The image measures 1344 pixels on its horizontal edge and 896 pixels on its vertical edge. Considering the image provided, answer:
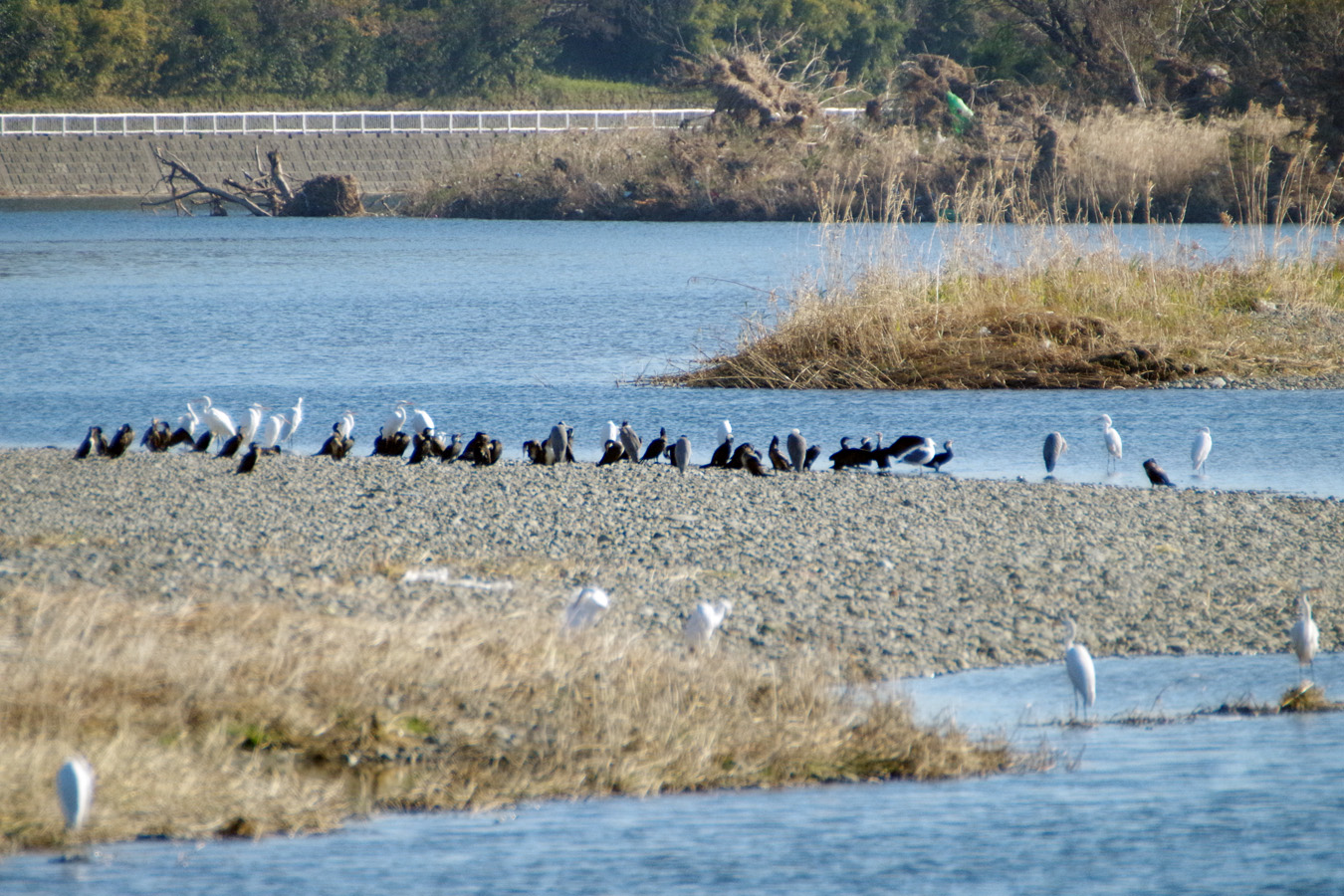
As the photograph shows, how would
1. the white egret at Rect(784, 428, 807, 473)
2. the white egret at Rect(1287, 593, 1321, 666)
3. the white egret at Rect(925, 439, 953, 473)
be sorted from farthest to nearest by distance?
the white egret at Rect(925, 439, 953, 473) < the white egret at Rect(784, 428, 807, 473) < the white egret at Rect(1287, 593, 1321, 666)

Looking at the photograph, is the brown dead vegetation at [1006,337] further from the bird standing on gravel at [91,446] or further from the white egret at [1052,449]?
the bird standing on gravel at [91,446]

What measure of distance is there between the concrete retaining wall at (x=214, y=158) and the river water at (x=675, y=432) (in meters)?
14.0

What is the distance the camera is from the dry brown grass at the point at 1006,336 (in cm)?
1950

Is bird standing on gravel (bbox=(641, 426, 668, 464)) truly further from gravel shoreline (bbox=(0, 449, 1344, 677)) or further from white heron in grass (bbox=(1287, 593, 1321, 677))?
white heron in grass (bbox=(1287, 593, 1321, 677))

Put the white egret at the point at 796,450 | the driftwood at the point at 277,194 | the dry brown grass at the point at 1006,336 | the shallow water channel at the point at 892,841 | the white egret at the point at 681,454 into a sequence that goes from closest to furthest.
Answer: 1. the shallow water channel at the point at 892,841
2. the white egret at the point at 681,454
3. the white egret at the point at 796,450
4. the dry brown grass at the point at 1006,336
5. the driftwood at the point at 277,194

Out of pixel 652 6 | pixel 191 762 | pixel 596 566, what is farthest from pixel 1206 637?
pixel 652 6

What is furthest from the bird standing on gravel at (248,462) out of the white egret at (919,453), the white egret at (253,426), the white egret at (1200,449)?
the white egret at (1200,449)

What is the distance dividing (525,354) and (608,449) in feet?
31.8

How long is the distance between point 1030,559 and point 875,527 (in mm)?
1295

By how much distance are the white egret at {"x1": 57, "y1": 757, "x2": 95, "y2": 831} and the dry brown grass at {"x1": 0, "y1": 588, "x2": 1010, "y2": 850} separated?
0.47 ft

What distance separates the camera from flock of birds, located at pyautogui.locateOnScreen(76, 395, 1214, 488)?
45.5ft

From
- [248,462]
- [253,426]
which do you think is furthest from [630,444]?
[253,426]

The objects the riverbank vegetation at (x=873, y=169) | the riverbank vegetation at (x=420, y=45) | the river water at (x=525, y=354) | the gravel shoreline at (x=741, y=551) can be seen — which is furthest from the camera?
the riverbank vegetation at (x=420, y=45)

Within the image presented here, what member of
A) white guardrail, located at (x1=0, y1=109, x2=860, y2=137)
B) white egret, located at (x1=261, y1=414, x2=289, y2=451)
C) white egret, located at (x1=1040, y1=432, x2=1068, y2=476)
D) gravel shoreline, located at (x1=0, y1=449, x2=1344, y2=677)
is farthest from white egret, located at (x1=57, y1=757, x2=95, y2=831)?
white guardrail, located at (x1=0, y1=109, x2=860, y2=137)
